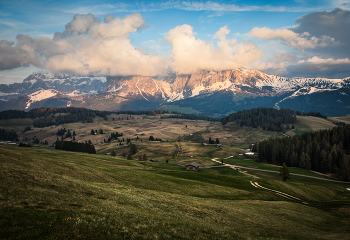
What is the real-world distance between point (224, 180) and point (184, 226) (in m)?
53.3

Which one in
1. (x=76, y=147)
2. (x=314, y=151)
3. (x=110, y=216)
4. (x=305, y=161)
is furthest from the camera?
(x=76, y=147)

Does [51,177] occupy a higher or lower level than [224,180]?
higher

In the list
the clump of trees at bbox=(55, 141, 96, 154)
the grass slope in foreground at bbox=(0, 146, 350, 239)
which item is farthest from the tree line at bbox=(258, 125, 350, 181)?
the clump of trees at bbox=(55, 141, 96, 154)

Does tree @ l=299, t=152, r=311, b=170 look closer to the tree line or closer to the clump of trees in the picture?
the tree line

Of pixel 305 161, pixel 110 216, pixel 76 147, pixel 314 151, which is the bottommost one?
pixel 76 147

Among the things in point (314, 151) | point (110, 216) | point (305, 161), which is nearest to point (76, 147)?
point (110, 216)

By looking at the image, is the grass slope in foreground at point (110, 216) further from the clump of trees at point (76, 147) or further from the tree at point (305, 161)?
the clump of trees at point (76, 147)

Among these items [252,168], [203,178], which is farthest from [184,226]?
[252,168]

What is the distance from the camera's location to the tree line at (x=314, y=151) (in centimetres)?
11606

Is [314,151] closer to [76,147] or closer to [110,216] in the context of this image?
[110,216]

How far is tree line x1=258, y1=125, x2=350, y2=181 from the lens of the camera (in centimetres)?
11606

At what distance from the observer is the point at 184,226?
907 inches

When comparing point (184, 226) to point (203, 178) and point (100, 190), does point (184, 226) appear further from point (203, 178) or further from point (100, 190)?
point (203, 178)

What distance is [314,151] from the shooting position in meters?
129
